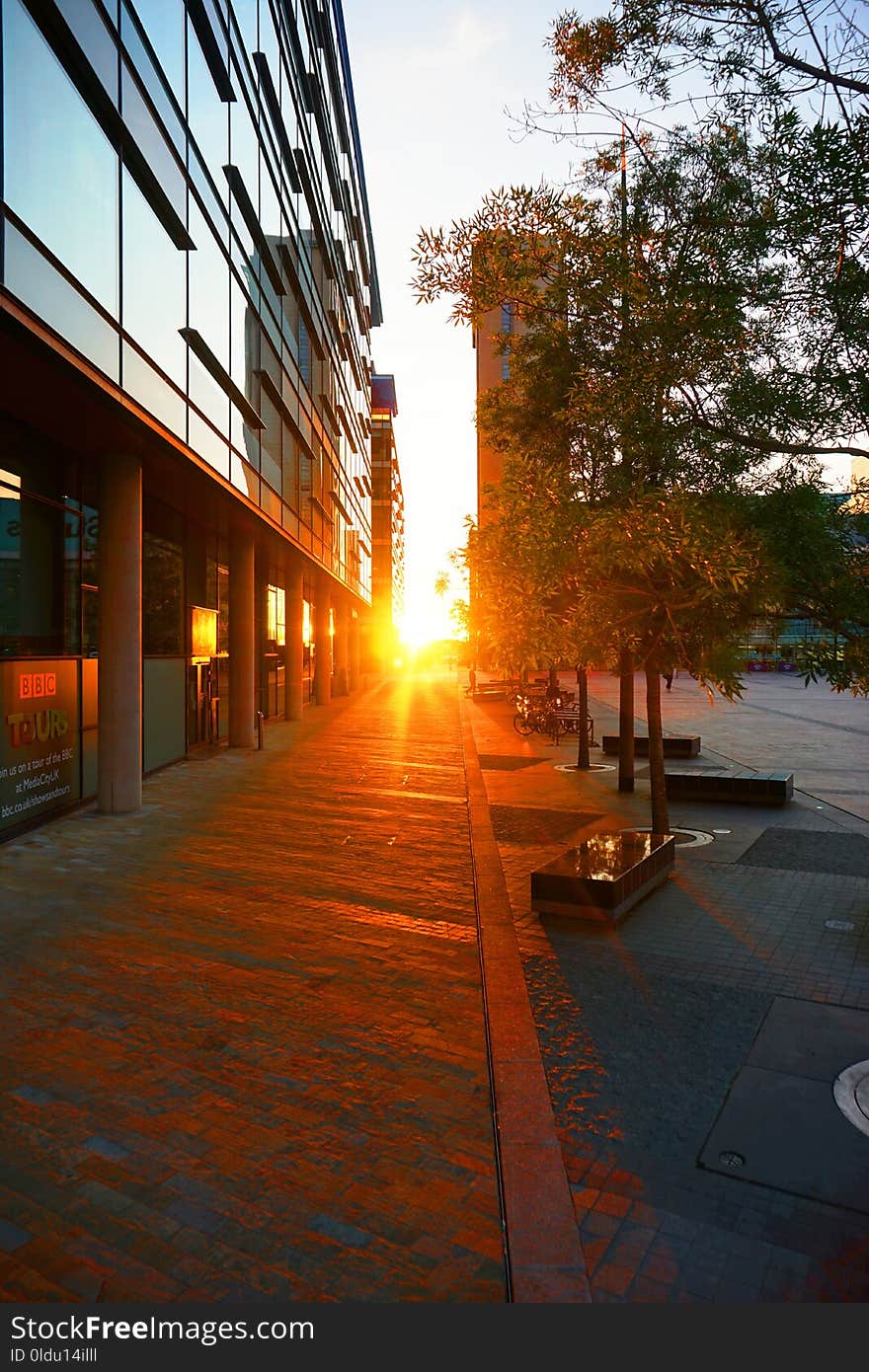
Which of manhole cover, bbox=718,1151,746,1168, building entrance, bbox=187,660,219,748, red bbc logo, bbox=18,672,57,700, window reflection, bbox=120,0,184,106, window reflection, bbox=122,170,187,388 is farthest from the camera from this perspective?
building entrance, bbox=187,660,219,748

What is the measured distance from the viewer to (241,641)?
A: 2130 centimetres

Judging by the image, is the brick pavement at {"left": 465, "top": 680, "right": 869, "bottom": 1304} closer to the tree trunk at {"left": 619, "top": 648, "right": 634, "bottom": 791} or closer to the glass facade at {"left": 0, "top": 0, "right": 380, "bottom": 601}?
the tree trunk at {"left": 619, "top": 648, "right": 634, "bottom": 791}

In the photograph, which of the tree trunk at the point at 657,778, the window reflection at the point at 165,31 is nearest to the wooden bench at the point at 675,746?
the tree trunk at the point at 657,778

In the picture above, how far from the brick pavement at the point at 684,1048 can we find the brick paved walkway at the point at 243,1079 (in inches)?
20.7

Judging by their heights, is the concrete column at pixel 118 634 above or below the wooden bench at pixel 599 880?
above

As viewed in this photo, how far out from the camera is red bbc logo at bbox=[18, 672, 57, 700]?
10.6 metres

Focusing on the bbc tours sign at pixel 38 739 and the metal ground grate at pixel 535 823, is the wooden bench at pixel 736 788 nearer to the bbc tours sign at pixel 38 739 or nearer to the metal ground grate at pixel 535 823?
the metal ground grate at pixel 535 823

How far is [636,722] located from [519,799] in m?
16.3

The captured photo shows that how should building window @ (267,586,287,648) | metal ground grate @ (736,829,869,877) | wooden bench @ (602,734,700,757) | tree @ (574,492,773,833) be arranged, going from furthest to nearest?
building window @ (267,586,287,648) < wooden bench @ (602,734,700,757) < metal ground grate @ (736,829,869,877) < tree @ (574,492,773,833)

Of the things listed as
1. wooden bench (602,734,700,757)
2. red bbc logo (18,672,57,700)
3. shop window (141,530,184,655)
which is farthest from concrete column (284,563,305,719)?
red bbc logo (18,672,57,700)

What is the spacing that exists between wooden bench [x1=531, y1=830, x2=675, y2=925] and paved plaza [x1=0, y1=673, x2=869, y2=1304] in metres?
0.21

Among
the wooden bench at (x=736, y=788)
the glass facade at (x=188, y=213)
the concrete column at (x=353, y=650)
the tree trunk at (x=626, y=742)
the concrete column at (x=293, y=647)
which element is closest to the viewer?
the glass facade at (x=188, y=213)

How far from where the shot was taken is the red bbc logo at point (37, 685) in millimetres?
10595

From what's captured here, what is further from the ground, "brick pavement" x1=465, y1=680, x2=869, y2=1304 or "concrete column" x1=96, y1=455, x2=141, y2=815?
"concrete column" x1=96, y1=455, x2=141, y2=815
